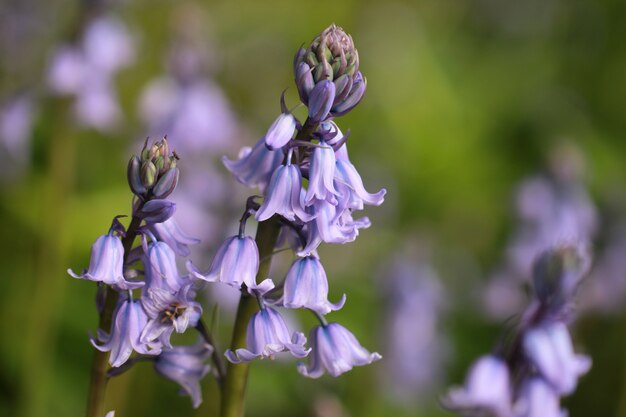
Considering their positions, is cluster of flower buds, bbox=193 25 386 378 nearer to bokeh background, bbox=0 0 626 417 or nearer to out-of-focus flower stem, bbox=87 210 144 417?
out-of-focus flower stem, bbox=87 210 144 417

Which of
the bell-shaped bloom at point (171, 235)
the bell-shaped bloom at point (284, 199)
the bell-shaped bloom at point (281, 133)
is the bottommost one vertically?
the bell-shaped bloom at point (171, 235)

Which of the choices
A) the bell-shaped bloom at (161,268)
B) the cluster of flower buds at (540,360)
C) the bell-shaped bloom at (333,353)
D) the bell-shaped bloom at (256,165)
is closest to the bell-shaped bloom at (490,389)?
Answer: the cluster of flower buds at (540,360)

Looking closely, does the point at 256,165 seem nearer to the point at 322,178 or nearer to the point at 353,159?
the point at 322,178

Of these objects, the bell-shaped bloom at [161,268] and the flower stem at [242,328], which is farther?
the flower stem at [242,328]

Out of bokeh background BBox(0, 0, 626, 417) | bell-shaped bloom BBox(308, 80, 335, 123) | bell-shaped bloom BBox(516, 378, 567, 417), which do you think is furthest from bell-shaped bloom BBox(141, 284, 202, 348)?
bokeh background BBox(0, 0, 626, 417)

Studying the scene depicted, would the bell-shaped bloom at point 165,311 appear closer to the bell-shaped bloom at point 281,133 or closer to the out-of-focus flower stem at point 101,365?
the out-of-focus flower stem at point 101,365
